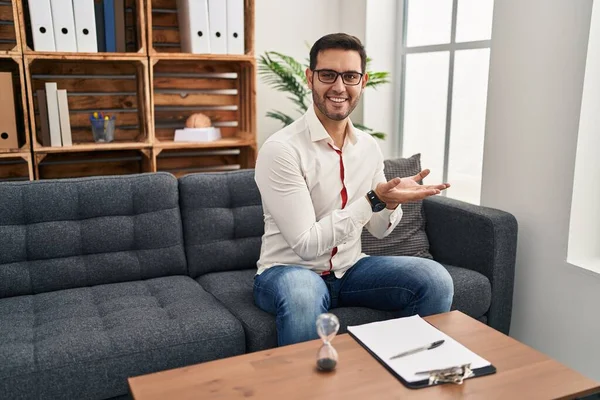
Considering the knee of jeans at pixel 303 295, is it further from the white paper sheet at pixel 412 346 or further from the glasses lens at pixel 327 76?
the glasses lens at pixel 327 76

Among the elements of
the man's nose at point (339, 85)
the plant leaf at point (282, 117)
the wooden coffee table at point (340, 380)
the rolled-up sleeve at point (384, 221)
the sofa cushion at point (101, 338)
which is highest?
the man's nose at point (339, 85)

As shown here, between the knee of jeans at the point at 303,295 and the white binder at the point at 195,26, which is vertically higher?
the white binder at the point at 195,26

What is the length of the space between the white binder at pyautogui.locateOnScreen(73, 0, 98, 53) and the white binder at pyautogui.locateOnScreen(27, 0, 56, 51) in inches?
4.3

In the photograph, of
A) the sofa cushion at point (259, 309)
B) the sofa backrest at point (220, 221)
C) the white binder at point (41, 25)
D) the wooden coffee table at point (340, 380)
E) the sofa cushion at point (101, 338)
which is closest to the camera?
the wooden coffee table at point (340, 380)

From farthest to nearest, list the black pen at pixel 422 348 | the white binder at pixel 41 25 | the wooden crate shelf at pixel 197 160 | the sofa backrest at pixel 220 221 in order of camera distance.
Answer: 1. the wooden crate shelf at pixel 197 160
2. the white binder at pixel 41 25
3. the sofa backrest at pixel 220 221
4. the black pen at pixel 422 348

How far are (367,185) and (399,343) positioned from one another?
70 cm

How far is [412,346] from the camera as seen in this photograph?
4.55 ft

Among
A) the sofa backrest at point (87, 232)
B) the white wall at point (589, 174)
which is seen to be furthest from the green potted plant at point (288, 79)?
the white wall at point (589, 174)

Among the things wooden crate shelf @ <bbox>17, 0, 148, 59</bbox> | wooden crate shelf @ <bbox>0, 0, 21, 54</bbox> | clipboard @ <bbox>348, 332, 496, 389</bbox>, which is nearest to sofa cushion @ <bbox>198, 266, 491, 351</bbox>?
clipboard @ <bbox>348, 332, 496, 389</bbox>

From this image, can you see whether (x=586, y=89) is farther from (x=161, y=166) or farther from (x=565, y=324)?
(x=161, y=166)

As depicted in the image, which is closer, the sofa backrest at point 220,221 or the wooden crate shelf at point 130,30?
the sofa backrest at point 220,221

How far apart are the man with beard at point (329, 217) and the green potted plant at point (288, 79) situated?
3.38ft

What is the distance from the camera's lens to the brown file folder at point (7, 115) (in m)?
2.59

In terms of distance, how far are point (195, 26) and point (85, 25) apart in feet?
1.65
